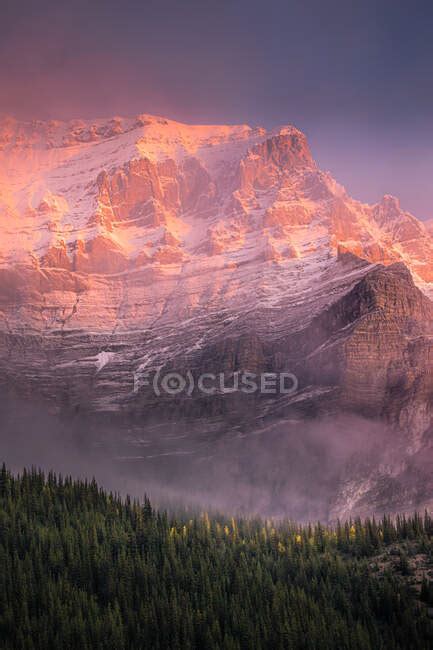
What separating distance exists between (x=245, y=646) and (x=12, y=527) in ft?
199

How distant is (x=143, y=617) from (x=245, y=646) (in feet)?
58.4

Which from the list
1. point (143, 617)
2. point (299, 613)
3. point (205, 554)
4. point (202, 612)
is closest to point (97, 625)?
point (143, 617)

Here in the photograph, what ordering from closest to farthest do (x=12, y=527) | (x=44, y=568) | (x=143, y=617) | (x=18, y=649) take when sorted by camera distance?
(x=18, y=649) → (x=143, y=617) → (x=44, y=568) → (x=12, y=527)

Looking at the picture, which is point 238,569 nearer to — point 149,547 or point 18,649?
point 149,547

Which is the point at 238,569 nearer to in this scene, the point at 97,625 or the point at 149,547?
the point at 149,547

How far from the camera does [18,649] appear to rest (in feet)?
484

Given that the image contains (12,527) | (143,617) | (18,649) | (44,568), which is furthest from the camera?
(12,527)

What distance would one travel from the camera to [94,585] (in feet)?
586

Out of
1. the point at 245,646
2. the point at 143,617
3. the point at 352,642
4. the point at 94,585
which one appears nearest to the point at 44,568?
the point at 94,585

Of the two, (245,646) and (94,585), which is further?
(94,585)

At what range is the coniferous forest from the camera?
510 feet

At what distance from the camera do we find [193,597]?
172875 mm

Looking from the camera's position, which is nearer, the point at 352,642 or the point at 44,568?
the point at 352,642

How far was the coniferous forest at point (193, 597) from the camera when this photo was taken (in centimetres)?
15550
